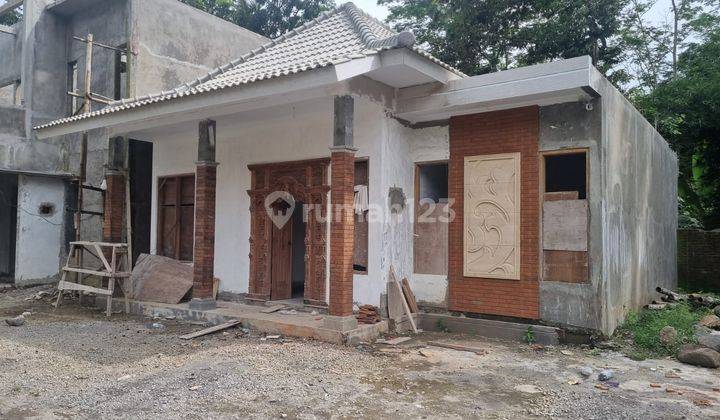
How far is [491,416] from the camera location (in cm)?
470

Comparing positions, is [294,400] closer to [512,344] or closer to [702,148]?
[512,344]

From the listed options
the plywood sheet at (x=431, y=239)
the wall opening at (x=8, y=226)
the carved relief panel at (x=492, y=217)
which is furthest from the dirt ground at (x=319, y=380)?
the wall opening at (x=8, y=226)

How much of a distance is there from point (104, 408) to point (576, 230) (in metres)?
6.24

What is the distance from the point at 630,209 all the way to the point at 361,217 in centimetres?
456

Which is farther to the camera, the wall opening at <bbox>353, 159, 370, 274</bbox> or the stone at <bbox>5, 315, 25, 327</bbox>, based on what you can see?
the stone at <bbox>5, 315, 25, 327</bbox>

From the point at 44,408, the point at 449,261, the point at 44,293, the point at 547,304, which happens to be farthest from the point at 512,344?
the point at 44,293

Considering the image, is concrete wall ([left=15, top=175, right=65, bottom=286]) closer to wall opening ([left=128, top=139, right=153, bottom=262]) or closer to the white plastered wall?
wall opening ([left=128, top=139, right=153, bottom=262])

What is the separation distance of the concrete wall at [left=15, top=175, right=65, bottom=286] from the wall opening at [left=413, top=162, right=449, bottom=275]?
1039cm

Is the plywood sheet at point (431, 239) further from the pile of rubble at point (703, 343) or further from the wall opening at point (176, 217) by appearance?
the wall opening at point (176, 217)

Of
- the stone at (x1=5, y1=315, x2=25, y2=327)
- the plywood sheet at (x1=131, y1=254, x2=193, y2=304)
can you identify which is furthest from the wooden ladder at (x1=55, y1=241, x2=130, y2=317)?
the stone at (x1=5, y1=315, x2=25, y2=327)

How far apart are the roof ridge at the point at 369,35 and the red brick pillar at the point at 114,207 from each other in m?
5.88

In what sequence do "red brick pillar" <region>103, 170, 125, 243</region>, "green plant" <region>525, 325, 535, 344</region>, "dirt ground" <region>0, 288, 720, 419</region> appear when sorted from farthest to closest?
"red brick pillar" <region>103, 170, 125, 243</region>, "green plant" <region>525, 325, 535, 344</region>, "dirt ground" <region>0, 288, 720, 419</region>

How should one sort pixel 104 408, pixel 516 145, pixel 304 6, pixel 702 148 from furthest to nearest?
pixel 304 6 → pixel 702 148 → pixel 516 145 → pixel 104 408

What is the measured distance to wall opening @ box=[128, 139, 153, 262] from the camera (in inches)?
464
